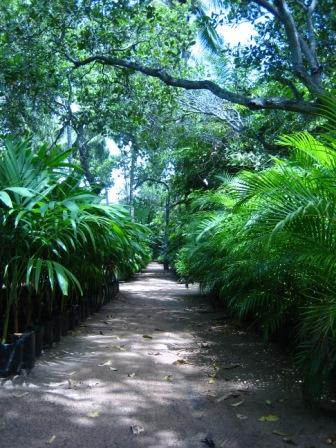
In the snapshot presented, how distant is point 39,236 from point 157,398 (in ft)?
5.22

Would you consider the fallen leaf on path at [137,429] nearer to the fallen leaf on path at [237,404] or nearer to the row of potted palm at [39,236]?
the fallen leaf on path at [237,404]

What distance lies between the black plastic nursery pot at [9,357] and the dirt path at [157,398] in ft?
0.32

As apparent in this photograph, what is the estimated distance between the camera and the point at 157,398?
11.3ft

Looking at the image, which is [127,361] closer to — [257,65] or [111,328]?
[111,328]

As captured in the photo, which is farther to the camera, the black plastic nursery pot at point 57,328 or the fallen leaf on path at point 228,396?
the black plastic nursery pot at point 57,328

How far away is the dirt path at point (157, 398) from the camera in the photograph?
108 inches

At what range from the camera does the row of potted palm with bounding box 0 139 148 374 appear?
367cm

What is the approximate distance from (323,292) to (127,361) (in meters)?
2.08

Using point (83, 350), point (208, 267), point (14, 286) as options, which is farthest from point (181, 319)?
point (14, 286)

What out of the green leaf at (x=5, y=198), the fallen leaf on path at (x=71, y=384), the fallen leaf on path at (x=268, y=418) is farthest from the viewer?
the fallen leaf on path at (x=71, y=384)

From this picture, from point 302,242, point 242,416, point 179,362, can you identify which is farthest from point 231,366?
point 302,242

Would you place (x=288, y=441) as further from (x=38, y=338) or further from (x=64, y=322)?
(x=64, y=322)

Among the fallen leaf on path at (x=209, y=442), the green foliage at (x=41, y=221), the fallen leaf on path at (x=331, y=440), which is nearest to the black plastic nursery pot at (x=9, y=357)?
the green foliage at (x=41, y=221)

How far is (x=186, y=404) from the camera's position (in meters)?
3.35
